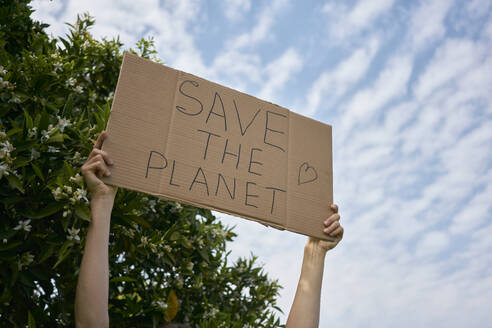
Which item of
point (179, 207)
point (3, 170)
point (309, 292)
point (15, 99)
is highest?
point (15, 99)

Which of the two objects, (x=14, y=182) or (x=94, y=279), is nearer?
(x=94, y=279)

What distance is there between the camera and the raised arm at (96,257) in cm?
145

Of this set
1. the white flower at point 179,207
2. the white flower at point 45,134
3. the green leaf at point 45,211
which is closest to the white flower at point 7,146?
the white flower at point 45,134

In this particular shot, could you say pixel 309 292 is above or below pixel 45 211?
below

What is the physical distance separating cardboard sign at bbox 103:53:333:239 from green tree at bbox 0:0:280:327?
0.40 m

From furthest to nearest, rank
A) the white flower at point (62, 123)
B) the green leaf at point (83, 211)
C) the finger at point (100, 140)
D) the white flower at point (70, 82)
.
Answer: the white flower at point (70, 82), the white flower at point (62, 123), the green leaf at point (83, 211), the finger at point (100, 140)

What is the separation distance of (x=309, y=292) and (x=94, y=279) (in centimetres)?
97

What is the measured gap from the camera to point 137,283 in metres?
2.77

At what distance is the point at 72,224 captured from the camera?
214cm

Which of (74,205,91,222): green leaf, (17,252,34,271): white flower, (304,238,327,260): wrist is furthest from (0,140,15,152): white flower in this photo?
(304,238,327,260): wrist

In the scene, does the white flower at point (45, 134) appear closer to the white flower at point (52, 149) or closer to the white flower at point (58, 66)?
the white flower at point (52, 149)

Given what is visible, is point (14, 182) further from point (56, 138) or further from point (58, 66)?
point (58, 66)

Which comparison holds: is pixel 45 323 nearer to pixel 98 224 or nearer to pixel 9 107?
pixel 98 224

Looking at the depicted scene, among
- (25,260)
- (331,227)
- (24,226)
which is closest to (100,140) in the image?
(24,226)
